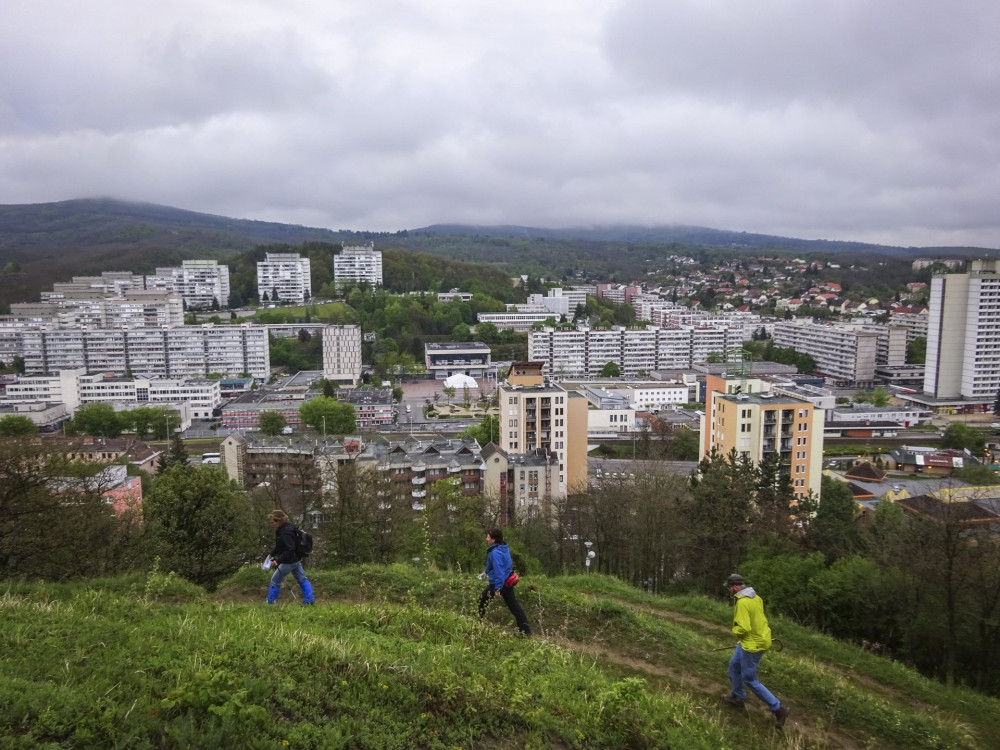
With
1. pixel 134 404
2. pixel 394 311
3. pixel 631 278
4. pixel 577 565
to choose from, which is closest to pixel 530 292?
pixel 394 311

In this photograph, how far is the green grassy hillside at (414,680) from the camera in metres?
2.97

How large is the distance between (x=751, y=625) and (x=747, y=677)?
1.26ft

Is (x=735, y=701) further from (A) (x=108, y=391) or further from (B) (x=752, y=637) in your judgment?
(A) (x=108, y=391)

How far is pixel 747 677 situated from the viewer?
416 centimetres

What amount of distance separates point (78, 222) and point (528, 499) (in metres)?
158

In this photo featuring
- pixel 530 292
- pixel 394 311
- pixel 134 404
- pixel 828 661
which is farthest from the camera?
pixel 530 292

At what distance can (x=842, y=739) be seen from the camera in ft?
13.6

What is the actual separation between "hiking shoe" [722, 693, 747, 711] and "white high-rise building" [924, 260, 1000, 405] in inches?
2028

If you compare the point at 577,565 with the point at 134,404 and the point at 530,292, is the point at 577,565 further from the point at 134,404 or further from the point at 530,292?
the point at 530,292

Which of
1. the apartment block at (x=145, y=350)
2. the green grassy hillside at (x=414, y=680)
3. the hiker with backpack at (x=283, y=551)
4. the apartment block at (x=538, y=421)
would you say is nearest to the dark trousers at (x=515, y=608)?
the green grassy hillside at (x=414, y=680)

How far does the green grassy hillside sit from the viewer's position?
2967 millimetres

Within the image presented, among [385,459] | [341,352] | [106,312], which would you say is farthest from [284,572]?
[106,312]

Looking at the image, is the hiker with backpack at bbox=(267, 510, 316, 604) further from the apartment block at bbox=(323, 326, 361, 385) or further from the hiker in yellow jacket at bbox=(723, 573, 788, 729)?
the apartment block at bbox=(323, 326, 361, 385)

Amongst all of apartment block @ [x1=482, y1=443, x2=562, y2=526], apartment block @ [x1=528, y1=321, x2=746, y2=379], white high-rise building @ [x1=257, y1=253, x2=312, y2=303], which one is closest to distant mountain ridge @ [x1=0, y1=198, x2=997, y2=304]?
white high-rise building @ [x1=257, y1=253, x2=312, y2=303]
